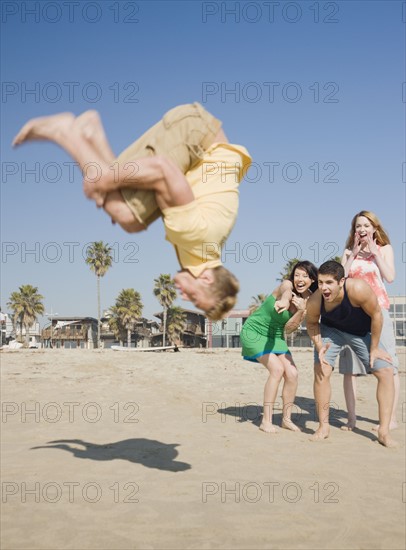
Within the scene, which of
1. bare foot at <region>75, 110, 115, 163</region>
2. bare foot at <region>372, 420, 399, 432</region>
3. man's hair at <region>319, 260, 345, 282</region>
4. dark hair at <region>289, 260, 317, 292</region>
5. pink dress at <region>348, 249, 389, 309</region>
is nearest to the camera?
bare foot at <region>75, 110, 115, 163</region>

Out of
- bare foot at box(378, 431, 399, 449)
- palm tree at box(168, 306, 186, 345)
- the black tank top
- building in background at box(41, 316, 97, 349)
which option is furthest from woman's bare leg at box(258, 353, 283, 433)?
building in background at box(41, 316, 97, 349)

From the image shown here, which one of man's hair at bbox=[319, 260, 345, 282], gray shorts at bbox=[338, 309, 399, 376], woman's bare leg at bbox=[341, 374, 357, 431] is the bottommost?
woman's bare leg at bbox=[341, 374, 357, 431]

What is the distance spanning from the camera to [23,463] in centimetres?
→ 1089

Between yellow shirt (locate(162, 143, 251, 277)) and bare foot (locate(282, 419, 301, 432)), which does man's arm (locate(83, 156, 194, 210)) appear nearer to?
yellow shirt (locate(162, 143, 251, 277))

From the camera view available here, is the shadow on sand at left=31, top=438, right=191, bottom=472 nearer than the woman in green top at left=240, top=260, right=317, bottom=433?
No

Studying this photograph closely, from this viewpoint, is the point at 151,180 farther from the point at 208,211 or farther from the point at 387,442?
the point at 387,442

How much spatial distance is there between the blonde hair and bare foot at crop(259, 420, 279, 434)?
19.5 feet

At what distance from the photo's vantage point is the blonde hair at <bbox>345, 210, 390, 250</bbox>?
6.79 meters

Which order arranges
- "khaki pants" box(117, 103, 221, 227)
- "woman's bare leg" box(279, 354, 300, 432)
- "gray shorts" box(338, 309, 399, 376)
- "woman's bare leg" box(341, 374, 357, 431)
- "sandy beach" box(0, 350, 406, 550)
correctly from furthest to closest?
"woman's bare leg" box(279, 354, 300, 432)
"woman's bare leg" box(341, 374, 357, 431)
"gray shorts" box(338, 309, 399, 376)
"sandy beach" box(0, 350, 406, 550)
"khaki pants" box(117, 103, 221, 227)

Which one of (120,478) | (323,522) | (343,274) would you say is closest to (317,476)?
(323,522)

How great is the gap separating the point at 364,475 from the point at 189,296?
281 inches

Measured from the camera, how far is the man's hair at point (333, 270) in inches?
265

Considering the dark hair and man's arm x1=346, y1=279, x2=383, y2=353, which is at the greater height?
the dark hair

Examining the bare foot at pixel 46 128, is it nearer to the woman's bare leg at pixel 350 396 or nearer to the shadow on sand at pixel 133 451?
the shadow on sand at pixel 133 451
